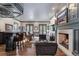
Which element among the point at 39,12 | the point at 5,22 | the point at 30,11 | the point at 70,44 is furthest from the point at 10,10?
the point at 70,44

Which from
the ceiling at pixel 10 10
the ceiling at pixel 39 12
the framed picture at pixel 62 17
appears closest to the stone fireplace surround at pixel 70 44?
the framed picture at pixel 62 17

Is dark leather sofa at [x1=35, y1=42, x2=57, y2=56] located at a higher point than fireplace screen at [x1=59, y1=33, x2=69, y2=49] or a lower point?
lower

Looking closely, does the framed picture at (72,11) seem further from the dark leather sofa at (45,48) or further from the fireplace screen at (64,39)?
the dark leather sofa at (45,48)

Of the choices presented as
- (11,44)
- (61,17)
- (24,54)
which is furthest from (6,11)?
(61,17)

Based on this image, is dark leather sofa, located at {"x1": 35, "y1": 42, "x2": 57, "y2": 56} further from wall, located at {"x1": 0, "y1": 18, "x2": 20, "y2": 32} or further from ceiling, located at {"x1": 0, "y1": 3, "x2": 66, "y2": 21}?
wall, located at {"x1": 0, "y1": 18, "x2": 20, "y2": 32}

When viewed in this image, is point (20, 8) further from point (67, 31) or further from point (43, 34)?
point (67, 31)

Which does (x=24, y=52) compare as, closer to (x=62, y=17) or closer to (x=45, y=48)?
(x=45, y=48)

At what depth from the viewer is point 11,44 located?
261 centimetres

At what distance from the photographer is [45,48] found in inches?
96.9

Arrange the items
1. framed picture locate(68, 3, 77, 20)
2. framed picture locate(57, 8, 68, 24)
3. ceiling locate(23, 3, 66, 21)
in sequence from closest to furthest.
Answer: framed picture locate(68, 3, 77, 20) < ceiling locate(23, 3, 66, 21) < framed picture locate(57, 8, 68, 24)

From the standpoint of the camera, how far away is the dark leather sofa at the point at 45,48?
93.2 inches

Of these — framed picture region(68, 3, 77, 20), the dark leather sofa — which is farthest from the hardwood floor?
framed picture region(68, 3, 77, 20)

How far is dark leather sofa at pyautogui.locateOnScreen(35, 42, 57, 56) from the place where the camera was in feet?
7.76

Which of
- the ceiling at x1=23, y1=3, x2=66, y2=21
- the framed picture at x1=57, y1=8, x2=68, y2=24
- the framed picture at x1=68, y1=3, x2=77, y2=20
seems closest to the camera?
the framed picture at x1=68, y1=3, x2=77, y2=20
